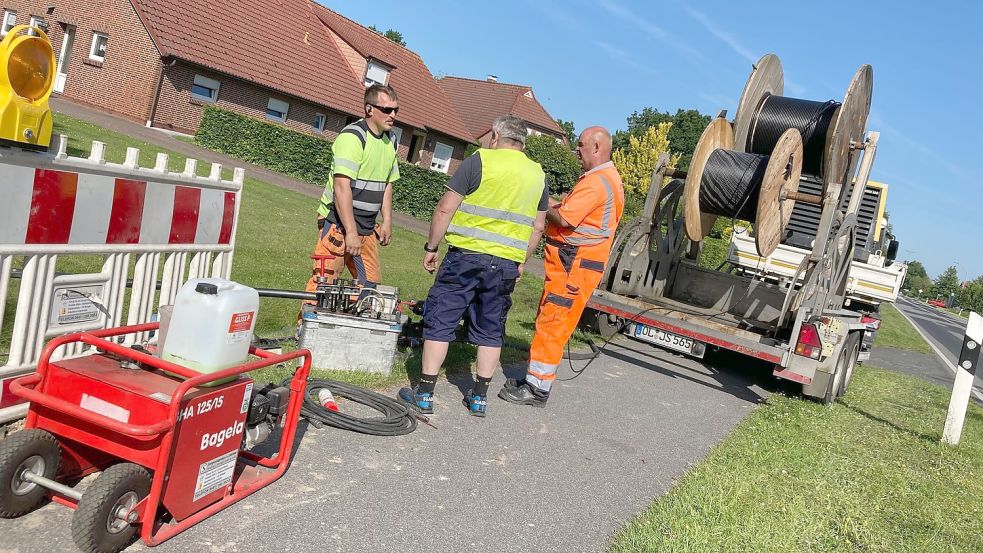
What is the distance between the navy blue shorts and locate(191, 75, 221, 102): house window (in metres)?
26.4

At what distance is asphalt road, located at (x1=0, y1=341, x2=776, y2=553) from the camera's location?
10.9 feet

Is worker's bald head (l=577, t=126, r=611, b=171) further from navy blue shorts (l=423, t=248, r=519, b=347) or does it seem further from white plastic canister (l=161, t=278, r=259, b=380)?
white plastic canister (l=161, t=278, r=259, b=380)

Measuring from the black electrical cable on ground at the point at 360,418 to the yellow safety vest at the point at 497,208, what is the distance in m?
1.15

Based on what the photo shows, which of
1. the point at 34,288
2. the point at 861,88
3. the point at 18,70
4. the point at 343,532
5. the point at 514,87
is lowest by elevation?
the point at 343,532

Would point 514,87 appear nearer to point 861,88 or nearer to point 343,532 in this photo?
point 861,88

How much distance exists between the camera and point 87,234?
3.75 m

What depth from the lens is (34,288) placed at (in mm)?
3557

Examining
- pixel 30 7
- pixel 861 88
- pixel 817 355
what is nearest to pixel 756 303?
pixel 817 355

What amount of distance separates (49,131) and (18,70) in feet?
0.87

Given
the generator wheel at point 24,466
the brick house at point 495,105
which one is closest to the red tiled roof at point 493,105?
the brick house at point 495,105

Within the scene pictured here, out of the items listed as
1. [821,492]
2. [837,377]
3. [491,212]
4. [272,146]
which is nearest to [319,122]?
[272,146]

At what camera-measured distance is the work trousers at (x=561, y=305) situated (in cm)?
624

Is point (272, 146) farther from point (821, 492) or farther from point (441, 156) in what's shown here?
point (821, 492)

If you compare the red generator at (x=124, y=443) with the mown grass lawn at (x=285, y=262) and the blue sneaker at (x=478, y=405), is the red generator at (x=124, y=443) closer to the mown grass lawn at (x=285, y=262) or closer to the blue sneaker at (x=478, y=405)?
the mown grass lawn at (x=285, y=262)
